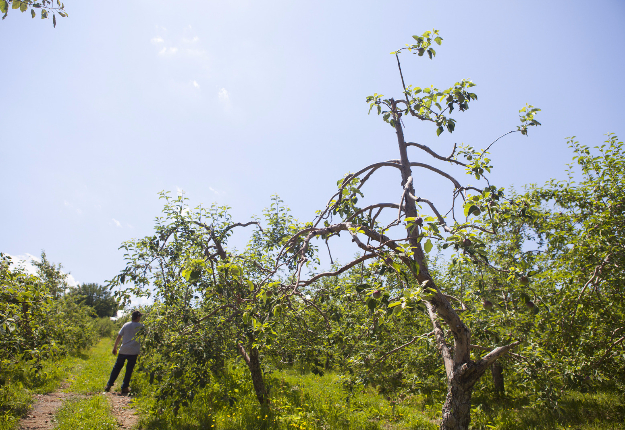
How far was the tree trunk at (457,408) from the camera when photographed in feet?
10.1

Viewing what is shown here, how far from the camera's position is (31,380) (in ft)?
23.1

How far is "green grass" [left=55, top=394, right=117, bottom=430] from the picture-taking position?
4.74 metres

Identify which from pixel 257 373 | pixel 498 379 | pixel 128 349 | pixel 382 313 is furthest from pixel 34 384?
pixel 498 379

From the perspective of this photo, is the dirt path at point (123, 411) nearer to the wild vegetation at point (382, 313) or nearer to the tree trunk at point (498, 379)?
the wild vegetation at point (382, 313)

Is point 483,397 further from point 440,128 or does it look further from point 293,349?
point 440,128

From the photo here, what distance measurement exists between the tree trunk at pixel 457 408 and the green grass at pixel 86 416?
4982 millimetres

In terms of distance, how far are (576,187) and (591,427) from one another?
482 centimetres

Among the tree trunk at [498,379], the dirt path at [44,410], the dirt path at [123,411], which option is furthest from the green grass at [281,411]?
the tree trunk at [498,379]

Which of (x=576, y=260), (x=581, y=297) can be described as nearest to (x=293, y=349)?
(x=581, y=297)

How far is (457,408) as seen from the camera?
3111 millimetres

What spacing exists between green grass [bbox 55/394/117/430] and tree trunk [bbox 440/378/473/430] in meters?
4.98

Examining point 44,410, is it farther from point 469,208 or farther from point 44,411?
point 469,208

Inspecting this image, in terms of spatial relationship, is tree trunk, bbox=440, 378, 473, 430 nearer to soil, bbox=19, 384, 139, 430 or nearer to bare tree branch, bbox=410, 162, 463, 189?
bare tree branch, bbox=410, 162, 463, 189

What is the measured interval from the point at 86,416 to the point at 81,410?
268 millimetres
